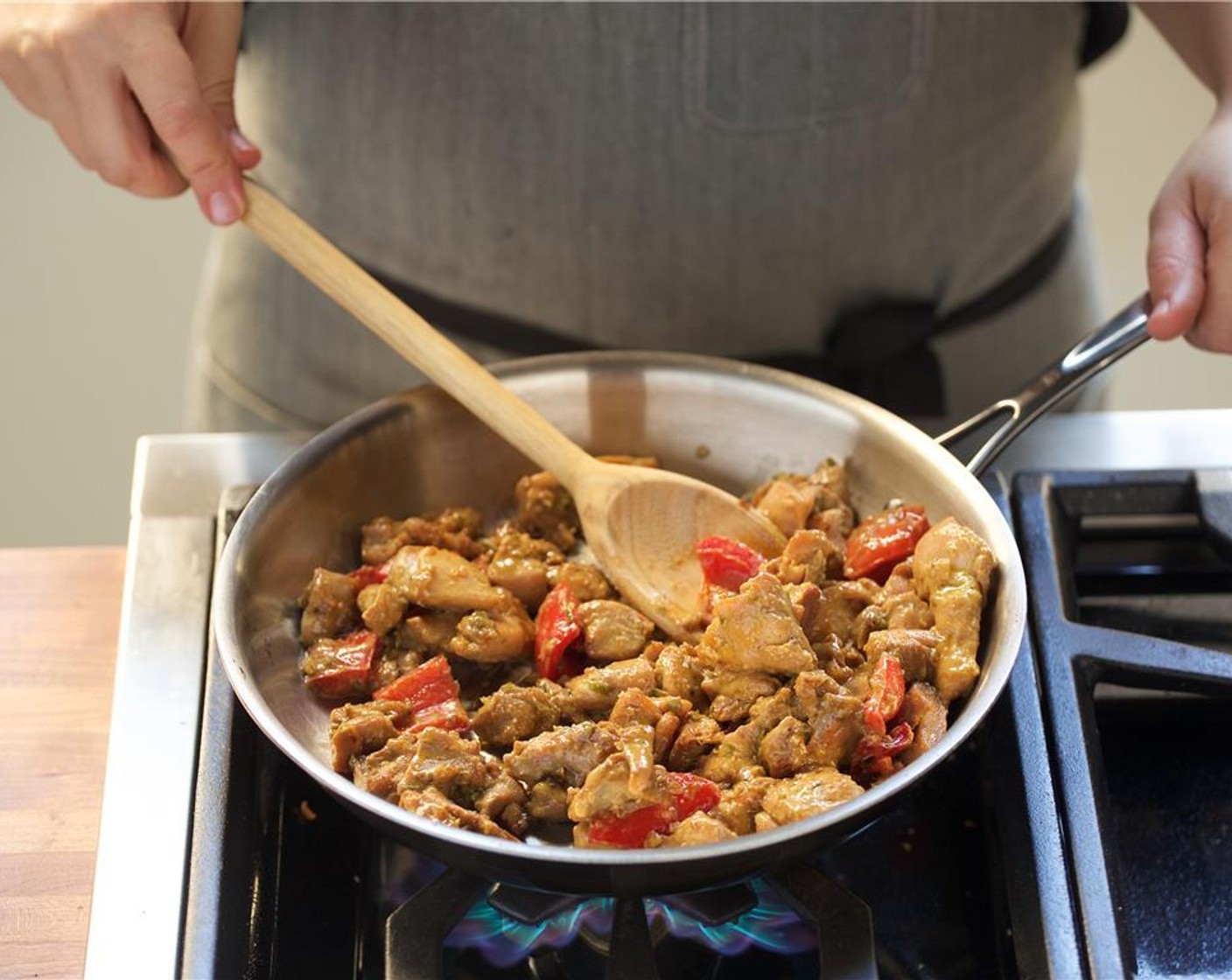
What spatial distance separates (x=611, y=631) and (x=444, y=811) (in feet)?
0.67

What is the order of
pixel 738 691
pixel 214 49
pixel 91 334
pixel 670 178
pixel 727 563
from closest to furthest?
1. pixel 738 691
2. pixel 727 563
3. pixel 214 49
4. pixel 670 178
5. pixel 91 334

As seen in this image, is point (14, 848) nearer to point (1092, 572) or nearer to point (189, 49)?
point (189, 49)

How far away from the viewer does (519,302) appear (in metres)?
1.40

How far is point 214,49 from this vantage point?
1.15 metres

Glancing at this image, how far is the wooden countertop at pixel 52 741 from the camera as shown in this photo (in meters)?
0.88

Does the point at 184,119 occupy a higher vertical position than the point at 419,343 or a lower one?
higher

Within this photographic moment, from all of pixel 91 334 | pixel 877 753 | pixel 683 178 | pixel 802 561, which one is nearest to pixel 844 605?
pixel 802 561

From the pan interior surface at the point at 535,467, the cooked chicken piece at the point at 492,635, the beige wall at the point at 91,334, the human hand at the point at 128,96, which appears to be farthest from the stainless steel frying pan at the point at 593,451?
the beige wall at the point at 91,334

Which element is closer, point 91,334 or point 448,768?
point 448,768

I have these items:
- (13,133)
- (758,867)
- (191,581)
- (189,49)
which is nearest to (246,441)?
(191,581)

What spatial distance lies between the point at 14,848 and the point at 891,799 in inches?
21.4

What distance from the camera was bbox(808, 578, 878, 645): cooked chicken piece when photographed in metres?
1.00

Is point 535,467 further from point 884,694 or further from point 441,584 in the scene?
point 884,694

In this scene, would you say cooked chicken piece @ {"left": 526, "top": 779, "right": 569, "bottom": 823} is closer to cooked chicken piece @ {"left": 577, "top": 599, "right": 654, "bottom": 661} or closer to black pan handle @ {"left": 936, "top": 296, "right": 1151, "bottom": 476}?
cooked chicken piece @ {"left": 577, "top": 599, "right": 654, "bottom": 661}
